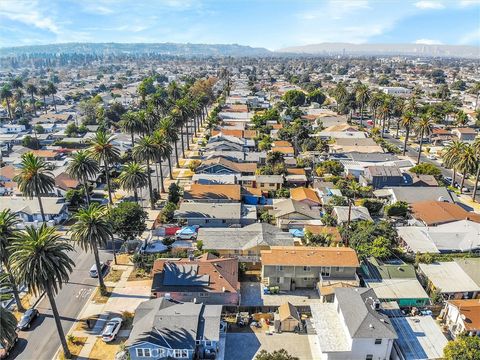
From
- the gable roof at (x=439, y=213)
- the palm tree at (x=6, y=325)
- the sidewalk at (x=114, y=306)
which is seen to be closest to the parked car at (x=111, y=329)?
the sidewalk at (x=114, y=306)

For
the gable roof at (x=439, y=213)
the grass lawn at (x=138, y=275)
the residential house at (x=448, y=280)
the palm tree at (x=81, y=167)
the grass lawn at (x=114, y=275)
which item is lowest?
the grass lawn at (x=114, y=275)

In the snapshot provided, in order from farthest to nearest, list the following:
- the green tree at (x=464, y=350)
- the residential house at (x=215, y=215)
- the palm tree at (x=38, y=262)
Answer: the residential house at (x=215, y=215) → the palm tree at (x=38, y=262) → the green tree at (x=464, y=350)

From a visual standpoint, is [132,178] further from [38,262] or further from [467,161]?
[467,161]

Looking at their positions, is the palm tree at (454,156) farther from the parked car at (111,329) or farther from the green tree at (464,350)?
the parked car at (111,329)

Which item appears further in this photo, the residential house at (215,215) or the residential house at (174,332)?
the residential house at (215,215)

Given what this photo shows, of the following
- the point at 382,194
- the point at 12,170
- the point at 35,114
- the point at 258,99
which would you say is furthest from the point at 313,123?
the point at 35,114

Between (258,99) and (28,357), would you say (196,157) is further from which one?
(258,99)

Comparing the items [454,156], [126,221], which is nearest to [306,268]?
[126,221]

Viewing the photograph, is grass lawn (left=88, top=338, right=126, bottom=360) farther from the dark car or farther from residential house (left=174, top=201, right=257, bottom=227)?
residential house (left=174, top=201, right=257, bottom=227)
